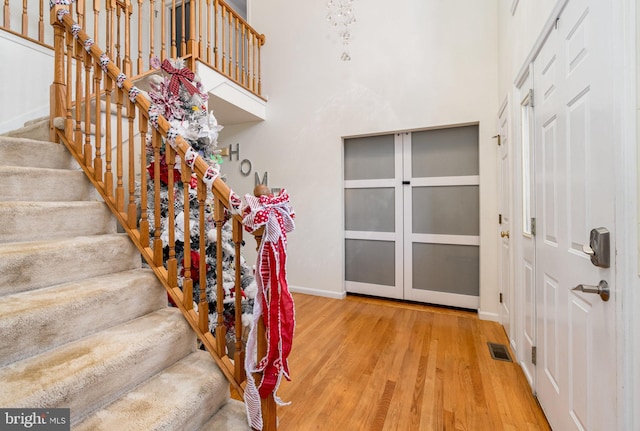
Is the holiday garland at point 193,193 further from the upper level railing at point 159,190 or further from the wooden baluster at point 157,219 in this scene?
the wooden baluster at point 157,219

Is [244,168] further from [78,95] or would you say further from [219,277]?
A: [219,277]

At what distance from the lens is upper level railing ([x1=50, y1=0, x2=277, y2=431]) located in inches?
49.0

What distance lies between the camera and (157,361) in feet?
3.90

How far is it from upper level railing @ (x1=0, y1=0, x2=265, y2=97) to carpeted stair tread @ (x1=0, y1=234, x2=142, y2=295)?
1766 millimetres

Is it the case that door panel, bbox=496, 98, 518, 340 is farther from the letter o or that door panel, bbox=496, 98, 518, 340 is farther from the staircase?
the letter o

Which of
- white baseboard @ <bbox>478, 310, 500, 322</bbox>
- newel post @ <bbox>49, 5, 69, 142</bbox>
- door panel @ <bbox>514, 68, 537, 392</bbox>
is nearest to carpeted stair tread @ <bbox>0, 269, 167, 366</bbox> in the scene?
newel post @ <bbox>49, 5, 69, 142</bbox>

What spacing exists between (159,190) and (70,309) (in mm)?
653

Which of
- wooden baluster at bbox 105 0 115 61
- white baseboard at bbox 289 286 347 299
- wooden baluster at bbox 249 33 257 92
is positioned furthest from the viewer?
wooden baluster at bbox 249 33 257 92

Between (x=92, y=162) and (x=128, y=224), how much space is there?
1.87 feet

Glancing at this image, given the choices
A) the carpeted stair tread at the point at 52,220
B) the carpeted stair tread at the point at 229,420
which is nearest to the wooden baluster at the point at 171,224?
the carpeted stair tread at the point at 52,220

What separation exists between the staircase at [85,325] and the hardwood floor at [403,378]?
1.96 feet

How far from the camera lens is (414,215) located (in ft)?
10.1

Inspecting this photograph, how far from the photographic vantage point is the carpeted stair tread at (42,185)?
1.38 m

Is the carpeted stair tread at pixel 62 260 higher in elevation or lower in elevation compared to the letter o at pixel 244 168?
lower
